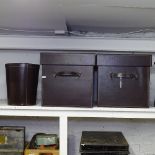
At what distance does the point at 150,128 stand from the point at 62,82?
1055 mm

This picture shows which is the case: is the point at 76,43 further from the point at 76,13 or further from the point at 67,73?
the point at 76,13

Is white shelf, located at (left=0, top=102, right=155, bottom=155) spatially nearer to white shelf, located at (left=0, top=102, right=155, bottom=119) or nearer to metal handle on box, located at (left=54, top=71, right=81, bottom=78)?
white shelf, located at (left=0, top=102, right=155, bottom=119)

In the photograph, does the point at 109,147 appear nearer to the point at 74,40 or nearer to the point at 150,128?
the point at 150,128

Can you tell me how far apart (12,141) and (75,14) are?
1109 millimetres

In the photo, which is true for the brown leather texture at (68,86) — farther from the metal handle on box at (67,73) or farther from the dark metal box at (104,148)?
the dark metal box at (104,148)

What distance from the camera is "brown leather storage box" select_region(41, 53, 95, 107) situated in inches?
67.2

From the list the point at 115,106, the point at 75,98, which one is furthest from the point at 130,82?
the point at 75,98

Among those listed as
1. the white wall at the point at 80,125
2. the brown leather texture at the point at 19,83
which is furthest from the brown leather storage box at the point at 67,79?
the white wall at the point at 80,125

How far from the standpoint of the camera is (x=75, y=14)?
156 cm

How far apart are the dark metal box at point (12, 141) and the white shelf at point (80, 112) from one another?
1.05ft

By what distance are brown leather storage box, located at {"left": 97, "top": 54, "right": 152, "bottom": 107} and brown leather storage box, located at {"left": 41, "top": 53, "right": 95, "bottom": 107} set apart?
9cm

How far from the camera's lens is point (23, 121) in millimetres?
2301

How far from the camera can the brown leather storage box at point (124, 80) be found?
5.60 feet

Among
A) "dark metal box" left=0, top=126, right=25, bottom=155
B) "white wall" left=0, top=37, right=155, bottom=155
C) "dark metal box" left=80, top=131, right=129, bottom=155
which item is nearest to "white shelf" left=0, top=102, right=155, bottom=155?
"dark metal box" left=80, top=131, right=129, bottom=155
